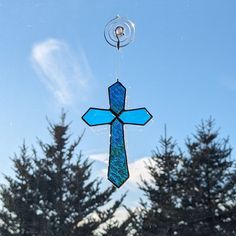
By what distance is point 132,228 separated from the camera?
25.7 meters

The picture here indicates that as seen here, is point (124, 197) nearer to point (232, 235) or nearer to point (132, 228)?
point (132, 228)

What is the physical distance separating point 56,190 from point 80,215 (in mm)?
2150

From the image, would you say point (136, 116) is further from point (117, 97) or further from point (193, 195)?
point (193, 195)

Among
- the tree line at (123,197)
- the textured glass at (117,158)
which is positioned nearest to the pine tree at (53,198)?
the tree line at (123,197)

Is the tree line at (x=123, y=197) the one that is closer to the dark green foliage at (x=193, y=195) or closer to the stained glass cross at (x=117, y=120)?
the dark green foliage at (x=193, y=195)

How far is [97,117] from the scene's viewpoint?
4957mm

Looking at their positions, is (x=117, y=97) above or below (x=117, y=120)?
above

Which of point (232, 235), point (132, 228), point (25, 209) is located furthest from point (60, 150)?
point (232, 235)

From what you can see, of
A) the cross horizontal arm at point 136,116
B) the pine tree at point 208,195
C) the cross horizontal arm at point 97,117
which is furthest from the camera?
the pine tree at point 208,195

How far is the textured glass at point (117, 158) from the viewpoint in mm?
4785

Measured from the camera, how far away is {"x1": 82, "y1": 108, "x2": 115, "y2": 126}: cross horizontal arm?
4914mm

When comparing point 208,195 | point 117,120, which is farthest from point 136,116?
point 208,195

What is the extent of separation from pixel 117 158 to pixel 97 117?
51cm

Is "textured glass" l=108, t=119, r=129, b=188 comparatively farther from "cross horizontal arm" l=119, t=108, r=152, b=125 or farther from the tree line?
the tree line
